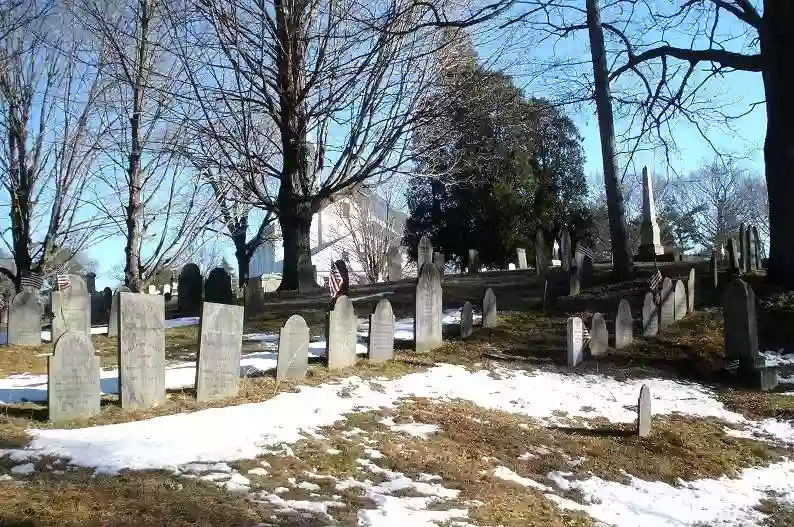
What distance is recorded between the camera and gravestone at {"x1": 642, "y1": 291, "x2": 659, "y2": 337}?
12009mm

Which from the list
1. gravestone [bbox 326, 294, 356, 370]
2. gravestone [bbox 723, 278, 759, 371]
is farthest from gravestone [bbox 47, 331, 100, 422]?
gravestone [bbox 723, 278, 759, 371]

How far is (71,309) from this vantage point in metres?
11.1

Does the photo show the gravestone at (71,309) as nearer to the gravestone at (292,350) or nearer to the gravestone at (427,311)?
the gravestone at (292,350)

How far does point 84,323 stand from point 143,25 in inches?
301

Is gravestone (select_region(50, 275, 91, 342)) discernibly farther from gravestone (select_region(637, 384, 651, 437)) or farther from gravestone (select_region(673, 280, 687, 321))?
gravestone (select_region(673, 280, 687, 321))

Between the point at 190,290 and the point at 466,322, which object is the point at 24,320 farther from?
the point at 466,322

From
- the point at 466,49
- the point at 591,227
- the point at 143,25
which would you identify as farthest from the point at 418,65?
the point at 591,227

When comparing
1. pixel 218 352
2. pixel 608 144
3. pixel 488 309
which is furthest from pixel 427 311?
pixel 608 144

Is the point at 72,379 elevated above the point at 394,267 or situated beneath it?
situated beneath

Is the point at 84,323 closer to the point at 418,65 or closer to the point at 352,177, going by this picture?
the point at 352,177

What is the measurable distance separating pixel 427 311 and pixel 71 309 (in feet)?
19.0

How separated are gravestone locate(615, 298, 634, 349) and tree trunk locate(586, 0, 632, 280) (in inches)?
172

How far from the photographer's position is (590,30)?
16094 mm

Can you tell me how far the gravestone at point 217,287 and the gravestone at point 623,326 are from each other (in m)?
8.13
